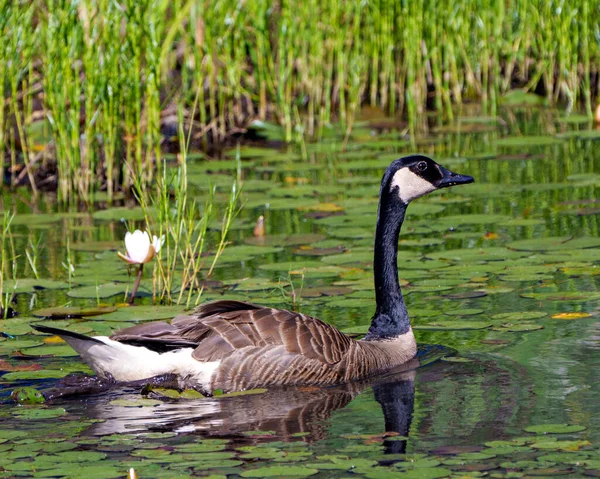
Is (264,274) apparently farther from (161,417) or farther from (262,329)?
(161,417)

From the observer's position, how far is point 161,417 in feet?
18.8

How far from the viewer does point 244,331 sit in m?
6.41

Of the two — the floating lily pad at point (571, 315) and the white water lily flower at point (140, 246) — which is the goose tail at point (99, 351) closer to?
the white water lily flower at point (140, 246)

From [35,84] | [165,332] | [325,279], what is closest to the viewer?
[165,332]

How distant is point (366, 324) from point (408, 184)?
0.94m

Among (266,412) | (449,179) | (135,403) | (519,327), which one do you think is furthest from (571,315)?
(135,403)

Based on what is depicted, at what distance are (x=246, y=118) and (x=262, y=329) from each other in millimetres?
9243

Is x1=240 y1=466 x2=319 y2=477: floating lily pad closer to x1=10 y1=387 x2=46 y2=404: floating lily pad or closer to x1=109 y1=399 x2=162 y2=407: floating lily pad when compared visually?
x1=109 y1=399 x2=162 y2=407: floating lily pad

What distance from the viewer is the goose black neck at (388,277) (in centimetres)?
689

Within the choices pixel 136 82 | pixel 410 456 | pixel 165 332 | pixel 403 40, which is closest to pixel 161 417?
pixel 165 332

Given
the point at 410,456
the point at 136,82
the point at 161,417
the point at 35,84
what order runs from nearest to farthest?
the point at 410,456
the point at 161,417
the point at 136,82
the point at 35,84

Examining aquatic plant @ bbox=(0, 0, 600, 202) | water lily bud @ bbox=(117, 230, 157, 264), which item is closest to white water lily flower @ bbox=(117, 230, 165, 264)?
water lily bud @ bbox=(117, 230, 157, 264)

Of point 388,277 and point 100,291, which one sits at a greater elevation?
point 388,277

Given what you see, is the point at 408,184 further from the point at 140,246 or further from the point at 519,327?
the point at 140,246
